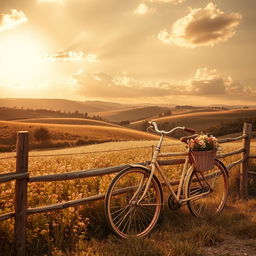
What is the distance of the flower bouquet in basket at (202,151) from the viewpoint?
5.65 m

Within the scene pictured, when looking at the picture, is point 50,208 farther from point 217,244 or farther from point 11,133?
point 11,133

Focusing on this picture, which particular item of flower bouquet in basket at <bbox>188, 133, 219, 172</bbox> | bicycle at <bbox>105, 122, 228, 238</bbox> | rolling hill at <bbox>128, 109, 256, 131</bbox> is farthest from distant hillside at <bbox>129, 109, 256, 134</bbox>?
flower bouquet in basket at <bbox>188, 133, 219, 172</bbox>

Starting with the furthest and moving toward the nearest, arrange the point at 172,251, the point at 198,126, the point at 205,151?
the point at 198,126
the point at 205,151
the point at 172,251

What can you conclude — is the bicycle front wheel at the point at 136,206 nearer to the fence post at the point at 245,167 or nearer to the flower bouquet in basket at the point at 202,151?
the flower bouquet in basket at the point at 202,151

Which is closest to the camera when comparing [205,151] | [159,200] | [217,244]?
[217,244]

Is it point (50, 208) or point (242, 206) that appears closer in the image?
point (50, 208)

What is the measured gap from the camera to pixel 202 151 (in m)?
5.65

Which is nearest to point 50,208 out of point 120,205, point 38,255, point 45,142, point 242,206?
point 38,255

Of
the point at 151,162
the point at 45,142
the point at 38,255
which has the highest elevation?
the point at 151,162

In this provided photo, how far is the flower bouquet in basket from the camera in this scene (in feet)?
18.5

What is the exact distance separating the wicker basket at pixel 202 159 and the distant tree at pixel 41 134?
150 ft

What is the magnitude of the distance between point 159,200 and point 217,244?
1076 mm

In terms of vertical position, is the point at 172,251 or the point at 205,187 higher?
the point at 205,187

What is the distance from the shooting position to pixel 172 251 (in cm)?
427
